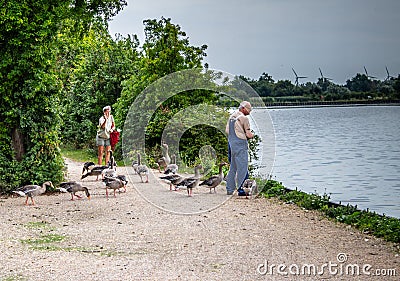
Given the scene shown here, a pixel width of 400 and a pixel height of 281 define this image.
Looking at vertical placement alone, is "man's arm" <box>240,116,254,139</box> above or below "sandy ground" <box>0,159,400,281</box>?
above

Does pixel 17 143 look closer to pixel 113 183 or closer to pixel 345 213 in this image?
pixel 113 183

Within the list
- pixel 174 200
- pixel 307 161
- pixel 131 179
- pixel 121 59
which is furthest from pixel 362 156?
pixel 174 200

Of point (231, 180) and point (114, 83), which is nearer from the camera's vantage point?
point (231, 180)

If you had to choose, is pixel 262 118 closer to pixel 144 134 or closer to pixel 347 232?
pixel 144 134

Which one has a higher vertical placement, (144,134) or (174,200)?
(144,134)

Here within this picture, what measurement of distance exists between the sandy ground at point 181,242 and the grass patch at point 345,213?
0.90 ft

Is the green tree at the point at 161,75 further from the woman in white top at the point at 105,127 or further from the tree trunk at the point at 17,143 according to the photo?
the tree trunk at the point at 17,143

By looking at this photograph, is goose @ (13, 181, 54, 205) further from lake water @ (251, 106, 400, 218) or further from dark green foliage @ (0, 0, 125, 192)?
lake water @ (251, 106, 400, 218)

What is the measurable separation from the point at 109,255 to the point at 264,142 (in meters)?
12.2

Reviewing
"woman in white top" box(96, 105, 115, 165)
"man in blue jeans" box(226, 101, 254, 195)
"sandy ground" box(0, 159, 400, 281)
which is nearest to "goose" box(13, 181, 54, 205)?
"sandy ground" box(0, 159, 400, 281)

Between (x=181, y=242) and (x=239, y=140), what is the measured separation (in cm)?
488

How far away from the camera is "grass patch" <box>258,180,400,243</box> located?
11.4m

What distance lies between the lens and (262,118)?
20.5 m

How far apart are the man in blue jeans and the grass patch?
959mm
